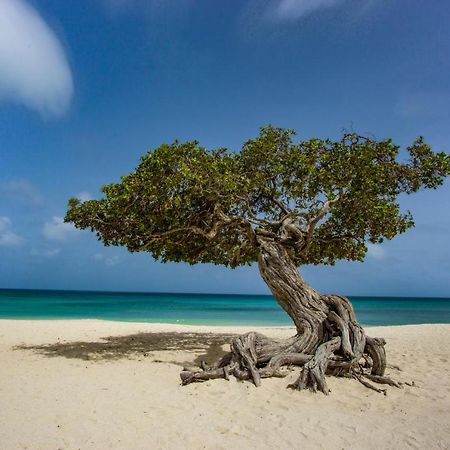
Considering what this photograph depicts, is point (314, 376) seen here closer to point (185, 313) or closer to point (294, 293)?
point (294, 293)

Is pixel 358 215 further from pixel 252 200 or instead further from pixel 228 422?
pixel 228 422

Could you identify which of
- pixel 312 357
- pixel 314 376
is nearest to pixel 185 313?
pixel 312 357

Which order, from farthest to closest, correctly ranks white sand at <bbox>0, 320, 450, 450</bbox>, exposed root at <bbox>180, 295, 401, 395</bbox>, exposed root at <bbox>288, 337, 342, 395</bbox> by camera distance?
exposed root at <bbox>180, 295, 401, 395</bbox> → exposed root at <bbox>288, 337, 342, 395</bbox> → white sand at <bbox>0, 320, 450, 450</bbox>

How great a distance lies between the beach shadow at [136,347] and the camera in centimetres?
1330

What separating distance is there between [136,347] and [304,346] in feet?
21.8

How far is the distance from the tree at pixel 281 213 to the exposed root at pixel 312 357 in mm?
28

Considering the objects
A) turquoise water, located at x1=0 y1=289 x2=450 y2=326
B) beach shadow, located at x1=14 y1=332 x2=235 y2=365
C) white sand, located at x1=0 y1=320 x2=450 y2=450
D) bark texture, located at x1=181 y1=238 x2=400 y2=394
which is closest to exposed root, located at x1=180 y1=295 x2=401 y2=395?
bark texture, located at x1=181 y1=238 x2=400 y2=394

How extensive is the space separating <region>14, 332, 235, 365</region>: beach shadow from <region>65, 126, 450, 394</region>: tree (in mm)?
3204

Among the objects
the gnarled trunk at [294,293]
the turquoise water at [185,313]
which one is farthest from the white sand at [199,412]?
the turquoise water at [185,313]

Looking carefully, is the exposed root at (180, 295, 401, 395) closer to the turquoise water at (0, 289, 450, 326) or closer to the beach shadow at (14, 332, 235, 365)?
the beach shadow at (14, 332, 235, 365)

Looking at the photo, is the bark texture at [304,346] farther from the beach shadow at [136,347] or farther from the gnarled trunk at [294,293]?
the beach shadow at [136,347]

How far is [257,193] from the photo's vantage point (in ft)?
48.2

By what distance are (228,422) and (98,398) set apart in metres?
2.90

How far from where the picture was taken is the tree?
1085 centimetres
